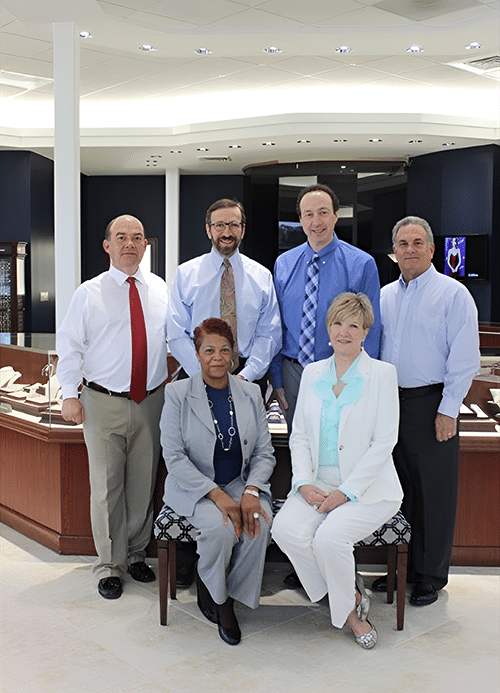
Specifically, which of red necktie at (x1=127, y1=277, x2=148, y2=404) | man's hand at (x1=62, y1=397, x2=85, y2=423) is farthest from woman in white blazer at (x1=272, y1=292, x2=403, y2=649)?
man's hand at (x1=62, y1=397, x2=85, y2=423)

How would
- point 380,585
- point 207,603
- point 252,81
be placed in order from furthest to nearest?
point 252,81 < point 380,585 < point 207,603

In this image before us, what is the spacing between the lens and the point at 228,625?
313 cm

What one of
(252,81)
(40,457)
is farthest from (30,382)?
(252,81)

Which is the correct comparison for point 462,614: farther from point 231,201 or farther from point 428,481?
point 231,201

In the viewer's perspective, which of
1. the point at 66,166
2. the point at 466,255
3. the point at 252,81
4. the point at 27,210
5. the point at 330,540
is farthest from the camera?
the point at 27,210

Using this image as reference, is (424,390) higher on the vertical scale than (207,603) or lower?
higher

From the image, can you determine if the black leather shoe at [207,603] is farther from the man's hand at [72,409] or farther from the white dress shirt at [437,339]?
the white dress shirt at [437,339]

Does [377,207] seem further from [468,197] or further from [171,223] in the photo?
[171,223]

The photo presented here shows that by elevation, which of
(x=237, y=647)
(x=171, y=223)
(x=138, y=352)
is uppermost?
(x=171, y=223)

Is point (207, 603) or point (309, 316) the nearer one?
point (207, 603)

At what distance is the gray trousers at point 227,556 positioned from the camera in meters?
3.12

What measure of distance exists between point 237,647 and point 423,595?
102 cm

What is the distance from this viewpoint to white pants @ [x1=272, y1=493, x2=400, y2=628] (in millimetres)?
3014

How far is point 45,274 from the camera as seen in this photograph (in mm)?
11836
